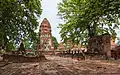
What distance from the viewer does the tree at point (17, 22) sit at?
20781mm

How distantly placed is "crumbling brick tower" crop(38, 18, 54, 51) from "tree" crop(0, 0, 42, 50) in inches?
1061

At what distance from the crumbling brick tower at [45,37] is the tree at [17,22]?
88.4 ft

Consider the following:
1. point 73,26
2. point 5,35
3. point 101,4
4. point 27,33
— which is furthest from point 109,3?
point 73,26

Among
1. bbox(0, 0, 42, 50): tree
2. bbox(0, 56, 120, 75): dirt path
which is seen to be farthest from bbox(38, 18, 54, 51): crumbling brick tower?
bbox(0, 56, 120, 75): dirt path

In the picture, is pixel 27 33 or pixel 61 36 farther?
pixel 61 36

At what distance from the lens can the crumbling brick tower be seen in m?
53.6

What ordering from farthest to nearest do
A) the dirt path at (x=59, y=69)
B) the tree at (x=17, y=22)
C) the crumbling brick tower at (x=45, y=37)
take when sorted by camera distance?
1. the crumbling brick tower at (x=45, y=37)
2. the tree at (x=17, y=22)
3. the dirt path at (x=59, y=69)

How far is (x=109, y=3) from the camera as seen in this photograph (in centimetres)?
1325

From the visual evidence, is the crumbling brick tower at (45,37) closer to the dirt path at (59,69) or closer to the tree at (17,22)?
the tree at (17,22)

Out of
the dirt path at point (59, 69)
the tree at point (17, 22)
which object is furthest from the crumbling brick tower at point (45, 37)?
Result: the dirt path at point (59, 69)

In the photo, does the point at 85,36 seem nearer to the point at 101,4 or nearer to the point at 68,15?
the point at 68,15

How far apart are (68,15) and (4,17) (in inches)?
784

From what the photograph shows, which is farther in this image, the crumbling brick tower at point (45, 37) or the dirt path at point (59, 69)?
the crumbling brick tower at point (45, 37)

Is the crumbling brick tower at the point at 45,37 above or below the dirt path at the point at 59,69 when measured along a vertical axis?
above
